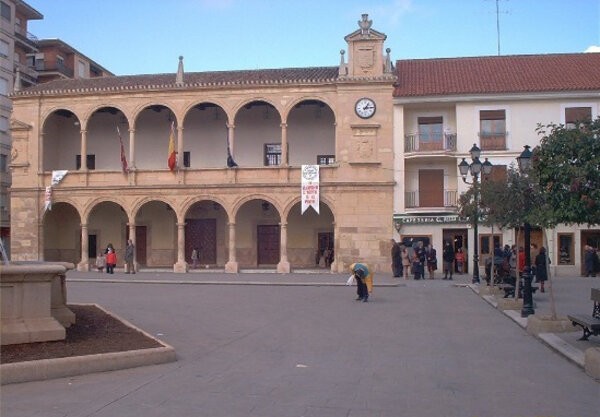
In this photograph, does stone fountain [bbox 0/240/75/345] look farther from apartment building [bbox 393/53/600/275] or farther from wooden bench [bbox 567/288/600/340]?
apartment building [bbox 393/53/600/275]

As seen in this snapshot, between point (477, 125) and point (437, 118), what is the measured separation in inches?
82.0

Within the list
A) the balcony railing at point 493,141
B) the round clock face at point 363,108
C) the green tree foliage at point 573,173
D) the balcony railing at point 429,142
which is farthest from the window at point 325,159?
the green tree foliage at point 573,173

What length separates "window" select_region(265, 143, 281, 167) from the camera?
120 feet

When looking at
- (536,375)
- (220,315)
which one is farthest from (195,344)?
(536,375)

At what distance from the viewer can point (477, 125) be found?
3359 cm

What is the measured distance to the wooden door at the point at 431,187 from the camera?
34.0m

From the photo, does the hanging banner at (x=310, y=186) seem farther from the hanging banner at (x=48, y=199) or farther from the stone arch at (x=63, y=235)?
the stone arch at (x=63, y=235)

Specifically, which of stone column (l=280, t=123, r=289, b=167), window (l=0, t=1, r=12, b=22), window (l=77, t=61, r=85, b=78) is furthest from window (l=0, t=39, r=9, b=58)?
stone column (l=280, t=123, r=289, b=167)

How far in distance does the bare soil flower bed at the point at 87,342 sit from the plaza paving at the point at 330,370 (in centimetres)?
62

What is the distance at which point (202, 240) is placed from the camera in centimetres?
3806

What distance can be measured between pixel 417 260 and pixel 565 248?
8731 mm

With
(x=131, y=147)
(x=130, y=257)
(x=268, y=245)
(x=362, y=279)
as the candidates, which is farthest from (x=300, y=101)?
(x=362, y=279)

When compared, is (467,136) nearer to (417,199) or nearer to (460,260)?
(417,199)

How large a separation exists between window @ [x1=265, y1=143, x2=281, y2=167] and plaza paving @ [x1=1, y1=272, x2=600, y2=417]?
19.3 meters
